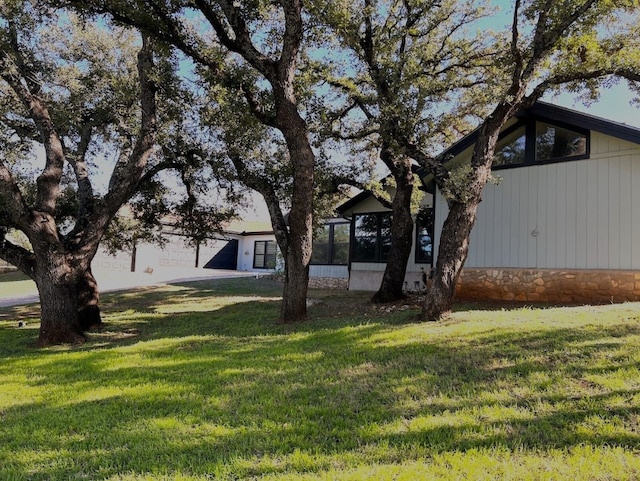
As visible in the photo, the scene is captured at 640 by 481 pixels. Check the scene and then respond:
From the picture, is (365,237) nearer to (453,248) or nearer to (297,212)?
(297,212)

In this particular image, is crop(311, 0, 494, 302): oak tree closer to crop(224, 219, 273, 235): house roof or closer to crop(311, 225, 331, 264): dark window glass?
crop(311, 225, 331, 264): dark window glass

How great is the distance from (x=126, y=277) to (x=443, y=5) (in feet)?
59.6

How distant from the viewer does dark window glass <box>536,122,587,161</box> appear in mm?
10258

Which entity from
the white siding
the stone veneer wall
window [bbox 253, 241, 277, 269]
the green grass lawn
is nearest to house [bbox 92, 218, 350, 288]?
window [bbox 253, 241, 277, 269]

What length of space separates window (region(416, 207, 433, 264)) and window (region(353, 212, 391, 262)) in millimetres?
1104

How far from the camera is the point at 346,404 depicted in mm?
4137

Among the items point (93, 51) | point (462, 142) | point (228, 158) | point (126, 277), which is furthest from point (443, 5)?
point (126, 277)

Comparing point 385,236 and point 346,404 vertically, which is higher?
point 385,236

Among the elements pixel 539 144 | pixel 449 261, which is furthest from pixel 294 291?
pixel 539 144

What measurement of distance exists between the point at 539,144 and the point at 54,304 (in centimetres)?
1075

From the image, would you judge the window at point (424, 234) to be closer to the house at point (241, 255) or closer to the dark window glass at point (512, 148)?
the dark window glass at point (512, 148)

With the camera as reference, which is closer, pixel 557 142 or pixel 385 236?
pixel 557 142

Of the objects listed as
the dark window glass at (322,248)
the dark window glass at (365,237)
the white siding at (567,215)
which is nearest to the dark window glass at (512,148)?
the white siding at (567,215)

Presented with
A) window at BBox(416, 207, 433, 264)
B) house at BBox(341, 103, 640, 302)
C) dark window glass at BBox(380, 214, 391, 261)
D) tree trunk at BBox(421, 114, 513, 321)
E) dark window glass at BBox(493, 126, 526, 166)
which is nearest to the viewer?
tree trunk at BBox(421, 114, 513, 321)
